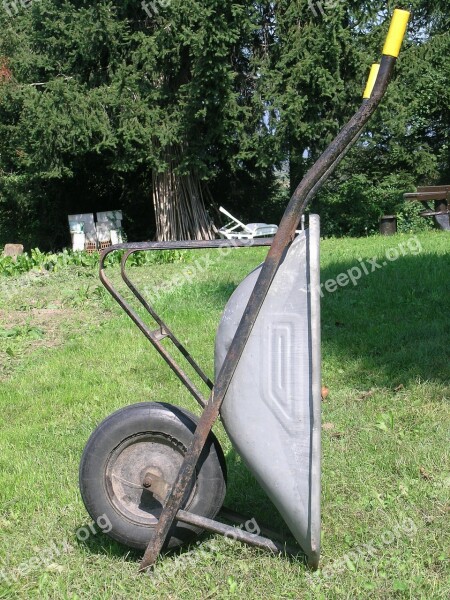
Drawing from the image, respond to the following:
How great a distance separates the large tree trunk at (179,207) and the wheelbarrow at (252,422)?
14.6 metres

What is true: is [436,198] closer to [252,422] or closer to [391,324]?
[391,324]

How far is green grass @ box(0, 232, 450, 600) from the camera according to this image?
272 cm

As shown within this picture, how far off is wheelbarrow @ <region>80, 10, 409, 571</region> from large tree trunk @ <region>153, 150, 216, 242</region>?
47.8 feet

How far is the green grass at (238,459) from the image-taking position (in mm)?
2719

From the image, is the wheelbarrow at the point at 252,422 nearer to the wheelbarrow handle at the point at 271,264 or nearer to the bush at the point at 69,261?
the wheelbarrow handle at the point at 271,264

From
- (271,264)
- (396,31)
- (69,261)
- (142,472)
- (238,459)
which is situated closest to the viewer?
(396,31)

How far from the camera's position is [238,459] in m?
3.78

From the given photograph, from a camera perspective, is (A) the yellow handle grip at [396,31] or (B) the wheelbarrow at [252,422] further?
(B) the wheelbarrow at [252,422]

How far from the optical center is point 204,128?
16.0 metres

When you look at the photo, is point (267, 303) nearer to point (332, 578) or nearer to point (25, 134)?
point (332, 578)

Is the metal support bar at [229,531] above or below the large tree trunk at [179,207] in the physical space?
below

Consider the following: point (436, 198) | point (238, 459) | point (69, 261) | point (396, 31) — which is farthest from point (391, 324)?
point (69, 261)

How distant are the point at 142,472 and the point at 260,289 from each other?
0.99m

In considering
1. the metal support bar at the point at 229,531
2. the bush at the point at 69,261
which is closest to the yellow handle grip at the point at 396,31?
the metal support bar at the point at 229,531
